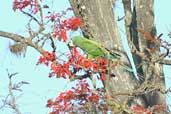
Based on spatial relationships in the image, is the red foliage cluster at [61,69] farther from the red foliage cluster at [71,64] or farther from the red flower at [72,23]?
the red flower at [72,23]

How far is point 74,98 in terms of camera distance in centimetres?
530

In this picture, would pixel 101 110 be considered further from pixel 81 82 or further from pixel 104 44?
pixel 104 44

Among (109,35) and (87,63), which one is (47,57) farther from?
(109,35)

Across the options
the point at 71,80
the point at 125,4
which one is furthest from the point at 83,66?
the point at 125,4

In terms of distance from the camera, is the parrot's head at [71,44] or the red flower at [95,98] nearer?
the red flower at [95,98]

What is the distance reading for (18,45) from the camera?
593 centimetres


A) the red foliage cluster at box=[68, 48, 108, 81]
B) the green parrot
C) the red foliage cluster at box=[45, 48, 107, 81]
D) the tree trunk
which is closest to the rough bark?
the tree trunk

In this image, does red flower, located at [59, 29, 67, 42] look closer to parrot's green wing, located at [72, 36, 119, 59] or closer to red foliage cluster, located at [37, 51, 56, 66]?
red foliage cluster, located at [37, 51, 56, 66]

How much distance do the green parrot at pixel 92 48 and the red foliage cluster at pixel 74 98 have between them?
1.16 ft

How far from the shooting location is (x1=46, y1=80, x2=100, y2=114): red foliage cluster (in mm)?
5156

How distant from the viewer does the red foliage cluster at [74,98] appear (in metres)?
5.16

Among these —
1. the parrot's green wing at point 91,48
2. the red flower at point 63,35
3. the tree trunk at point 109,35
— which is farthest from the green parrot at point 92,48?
the red flower at point 63,35

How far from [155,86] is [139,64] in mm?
1129

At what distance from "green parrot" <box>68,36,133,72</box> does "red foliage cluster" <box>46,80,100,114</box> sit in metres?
0.35
